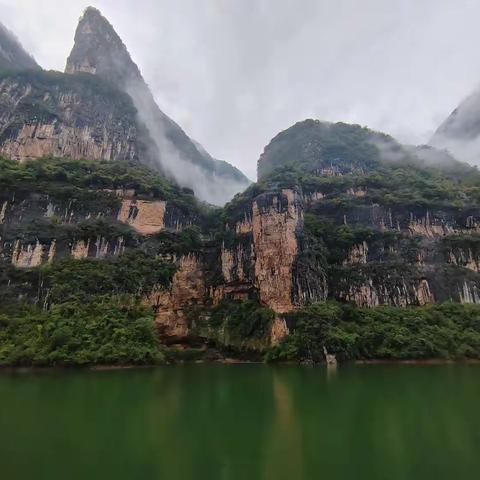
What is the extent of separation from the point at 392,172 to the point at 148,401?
51.0 metres

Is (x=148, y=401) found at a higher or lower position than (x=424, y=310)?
lower

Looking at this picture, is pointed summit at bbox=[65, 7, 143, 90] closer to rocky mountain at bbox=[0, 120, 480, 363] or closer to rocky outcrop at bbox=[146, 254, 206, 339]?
rocky mountain at bbox=[0, 120, 480, 363]

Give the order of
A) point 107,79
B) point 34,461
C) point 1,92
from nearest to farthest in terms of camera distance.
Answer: point 34,461 < point 1,92 < point 107,79

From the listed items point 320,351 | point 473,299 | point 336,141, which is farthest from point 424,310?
point 336,141

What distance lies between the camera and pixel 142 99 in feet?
248

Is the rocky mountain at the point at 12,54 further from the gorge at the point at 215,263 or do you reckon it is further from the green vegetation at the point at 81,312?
the green vegetation at the point at 81,312

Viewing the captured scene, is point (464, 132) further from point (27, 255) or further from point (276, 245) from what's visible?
point (27, 255)

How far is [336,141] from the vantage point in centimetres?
6525

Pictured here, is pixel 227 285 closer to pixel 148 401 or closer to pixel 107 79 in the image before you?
pixel 148 401

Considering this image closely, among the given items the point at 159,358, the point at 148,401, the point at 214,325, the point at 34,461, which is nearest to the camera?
the point at 34,461

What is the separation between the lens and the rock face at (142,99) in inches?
2598

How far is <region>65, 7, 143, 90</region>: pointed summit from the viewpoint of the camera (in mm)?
65250

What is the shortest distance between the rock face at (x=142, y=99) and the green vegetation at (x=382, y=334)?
140ft

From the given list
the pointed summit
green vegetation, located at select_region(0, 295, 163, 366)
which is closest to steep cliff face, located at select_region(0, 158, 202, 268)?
green vegetation, located at select_region(0, 295, 163, 366)
